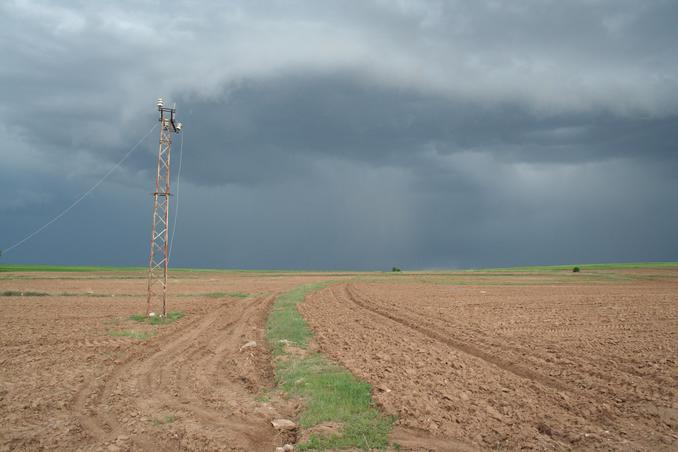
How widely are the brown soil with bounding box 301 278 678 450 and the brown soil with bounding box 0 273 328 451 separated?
123 inches

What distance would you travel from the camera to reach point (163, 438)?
8.64 metres

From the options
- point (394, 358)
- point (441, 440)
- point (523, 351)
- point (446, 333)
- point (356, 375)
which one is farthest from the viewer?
point (446, 333)

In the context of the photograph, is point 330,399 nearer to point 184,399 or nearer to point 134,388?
point 184,399

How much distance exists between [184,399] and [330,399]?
3635mm

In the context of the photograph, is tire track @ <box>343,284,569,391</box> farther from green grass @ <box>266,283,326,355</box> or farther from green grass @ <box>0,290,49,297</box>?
green grass @ <box>0,290,49,297</box>

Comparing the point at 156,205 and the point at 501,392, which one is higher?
the point at 156,205

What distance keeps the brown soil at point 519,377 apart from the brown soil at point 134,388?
3.12 m

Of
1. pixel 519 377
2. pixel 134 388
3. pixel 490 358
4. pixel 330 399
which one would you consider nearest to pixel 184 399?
pixel 134 388

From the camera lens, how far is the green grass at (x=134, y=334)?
19.8 metres

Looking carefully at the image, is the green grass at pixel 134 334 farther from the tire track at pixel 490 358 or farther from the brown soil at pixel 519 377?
the tire track at pixel 490 358

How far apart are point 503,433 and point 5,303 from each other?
38.5m

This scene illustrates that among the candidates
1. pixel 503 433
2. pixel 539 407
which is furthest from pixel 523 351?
pixel 503 433

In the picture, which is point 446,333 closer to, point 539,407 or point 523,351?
point 523,351

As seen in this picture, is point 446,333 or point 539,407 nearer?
point 539,407
